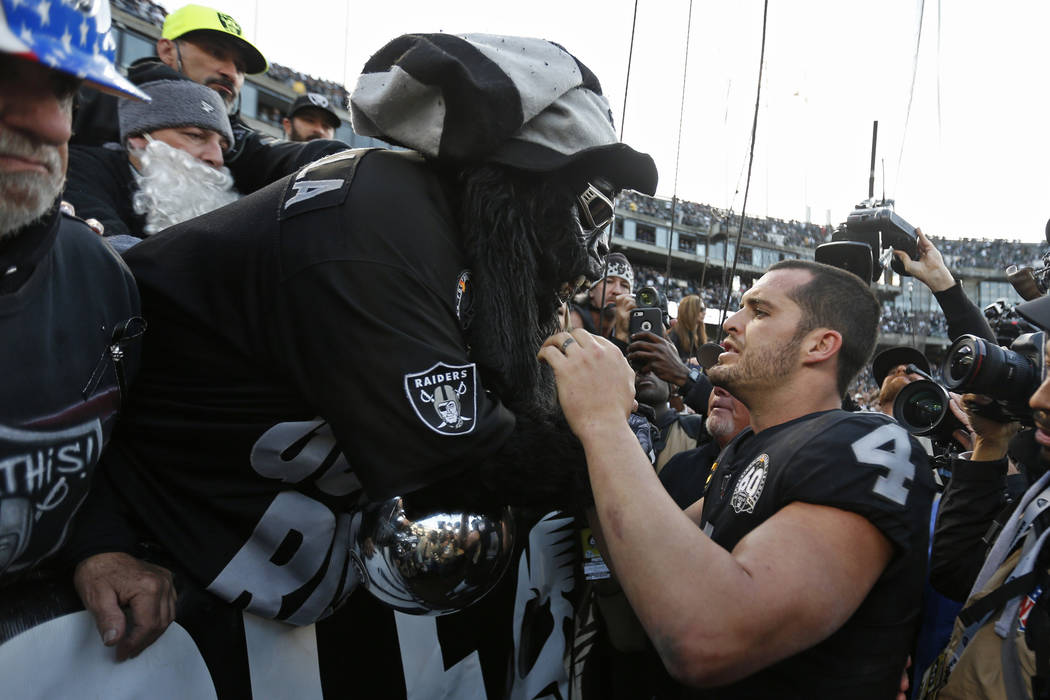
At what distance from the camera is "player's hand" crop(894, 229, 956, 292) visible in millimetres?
3596

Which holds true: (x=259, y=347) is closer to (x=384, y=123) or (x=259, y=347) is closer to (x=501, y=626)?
(x=384, y=123)

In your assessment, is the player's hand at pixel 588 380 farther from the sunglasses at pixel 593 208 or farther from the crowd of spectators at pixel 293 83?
the crowd of spectators at pixel 293 83

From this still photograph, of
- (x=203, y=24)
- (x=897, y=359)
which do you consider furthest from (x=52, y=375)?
(x=897, y=359)

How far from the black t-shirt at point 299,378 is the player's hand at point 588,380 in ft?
0.51

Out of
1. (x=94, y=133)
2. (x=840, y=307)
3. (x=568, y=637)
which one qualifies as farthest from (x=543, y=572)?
(x=94, y=133)

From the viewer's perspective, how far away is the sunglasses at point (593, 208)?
5.69ft

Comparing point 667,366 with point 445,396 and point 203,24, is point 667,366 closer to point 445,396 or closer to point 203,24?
point 445,396

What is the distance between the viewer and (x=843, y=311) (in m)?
2.21

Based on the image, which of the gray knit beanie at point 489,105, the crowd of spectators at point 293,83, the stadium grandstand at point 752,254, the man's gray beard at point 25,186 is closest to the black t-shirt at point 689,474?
the gray knit beanie at point 489,105

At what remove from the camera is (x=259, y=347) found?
1474mm

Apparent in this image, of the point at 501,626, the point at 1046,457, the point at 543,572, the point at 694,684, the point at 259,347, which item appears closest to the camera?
the point at 694,684

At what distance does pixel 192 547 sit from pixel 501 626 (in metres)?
1.15

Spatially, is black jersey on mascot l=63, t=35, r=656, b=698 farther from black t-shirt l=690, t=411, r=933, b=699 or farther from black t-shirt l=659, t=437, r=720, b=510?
black t-shirt l=659, t=437, r=720, b=510

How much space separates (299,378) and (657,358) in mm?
2404
